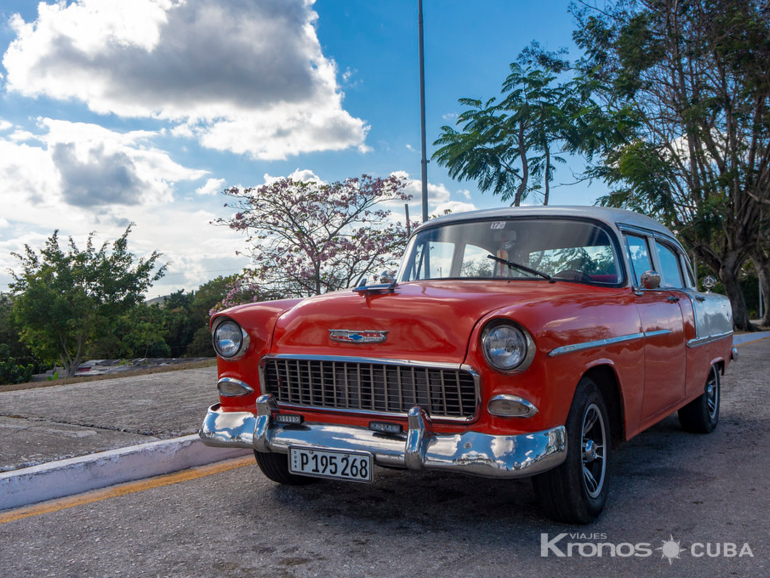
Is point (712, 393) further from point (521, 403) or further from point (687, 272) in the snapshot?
point (521, 403)

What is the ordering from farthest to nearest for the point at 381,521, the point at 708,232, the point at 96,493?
the point at 708,232 < the point at 96,493 < the point at 381,521

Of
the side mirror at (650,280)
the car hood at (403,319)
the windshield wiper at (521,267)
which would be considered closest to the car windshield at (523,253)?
the windshield wiper at (521,267)

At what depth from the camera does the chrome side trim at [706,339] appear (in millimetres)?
5133

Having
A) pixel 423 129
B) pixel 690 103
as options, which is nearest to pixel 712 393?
pixel 423 129

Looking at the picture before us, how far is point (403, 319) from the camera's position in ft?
11.1

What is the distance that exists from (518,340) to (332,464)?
1.05 metres

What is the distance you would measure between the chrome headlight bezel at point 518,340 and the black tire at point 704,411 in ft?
10.1

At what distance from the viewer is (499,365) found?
10.2 feet

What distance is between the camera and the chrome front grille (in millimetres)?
3203

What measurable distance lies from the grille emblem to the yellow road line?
1.64m

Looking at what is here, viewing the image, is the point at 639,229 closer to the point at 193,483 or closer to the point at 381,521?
the point at 381,521

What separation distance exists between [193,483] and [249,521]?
932 millimetres

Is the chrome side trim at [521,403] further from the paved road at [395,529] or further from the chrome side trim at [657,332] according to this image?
the chrome side trim at [657,332]

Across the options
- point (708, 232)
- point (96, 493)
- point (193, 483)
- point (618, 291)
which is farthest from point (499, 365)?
point (708, 232)
